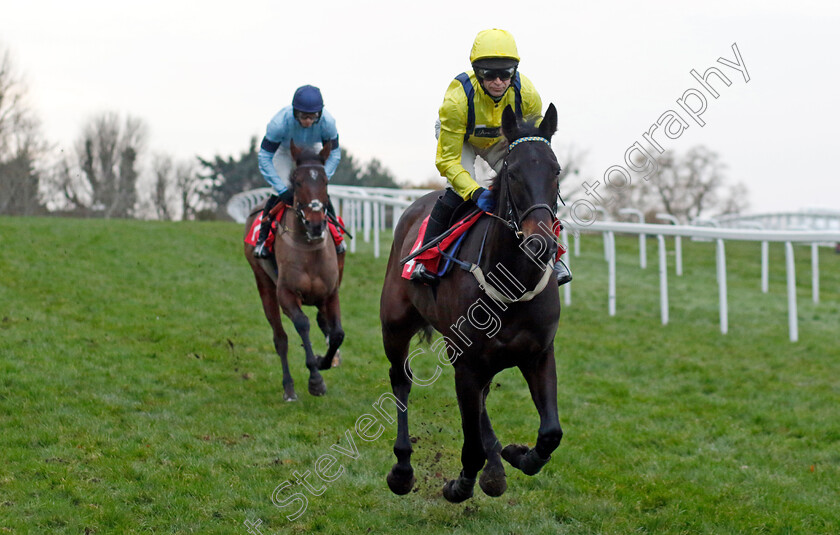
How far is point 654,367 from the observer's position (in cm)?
→ 888

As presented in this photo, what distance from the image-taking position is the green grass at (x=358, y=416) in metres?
4.82

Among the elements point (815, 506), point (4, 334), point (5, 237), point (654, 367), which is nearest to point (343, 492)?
point (815, 506)

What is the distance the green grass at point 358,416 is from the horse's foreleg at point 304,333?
0.61 ft

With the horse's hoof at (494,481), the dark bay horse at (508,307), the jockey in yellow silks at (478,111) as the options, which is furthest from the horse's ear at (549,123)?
the horse's hoof at (494,481)

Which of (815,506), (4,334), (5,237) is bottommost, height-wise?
(815,506)

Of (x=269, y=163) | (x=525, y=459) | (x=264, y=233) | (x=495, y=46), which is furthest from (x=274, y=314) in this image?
(x=495, y=46)

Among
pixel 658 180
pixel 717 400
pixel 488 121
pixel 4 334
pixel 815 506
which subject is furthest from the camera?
pixel 658 180

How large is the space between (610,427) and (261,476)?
2.97 metres

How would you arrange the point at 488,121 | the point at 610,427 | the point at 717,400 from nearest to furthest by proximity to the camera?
the point at 488,121
the point at 610,427
the point at 717,400

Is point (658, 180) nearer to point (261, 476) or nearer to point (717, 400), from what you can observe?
point (717, 400)

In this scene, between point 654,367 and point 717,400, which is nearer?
point 717,400

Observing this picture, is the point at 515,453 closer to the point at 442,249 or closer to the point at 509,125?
the point at 442,249

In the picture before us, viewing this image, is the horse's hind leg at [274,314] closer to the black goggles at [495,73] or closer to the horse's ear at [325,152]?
the horse's ear at [325,152]

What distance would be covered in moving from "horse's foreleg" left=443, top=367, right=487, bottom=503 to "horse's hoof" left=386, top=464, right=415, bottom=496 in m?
0.25
